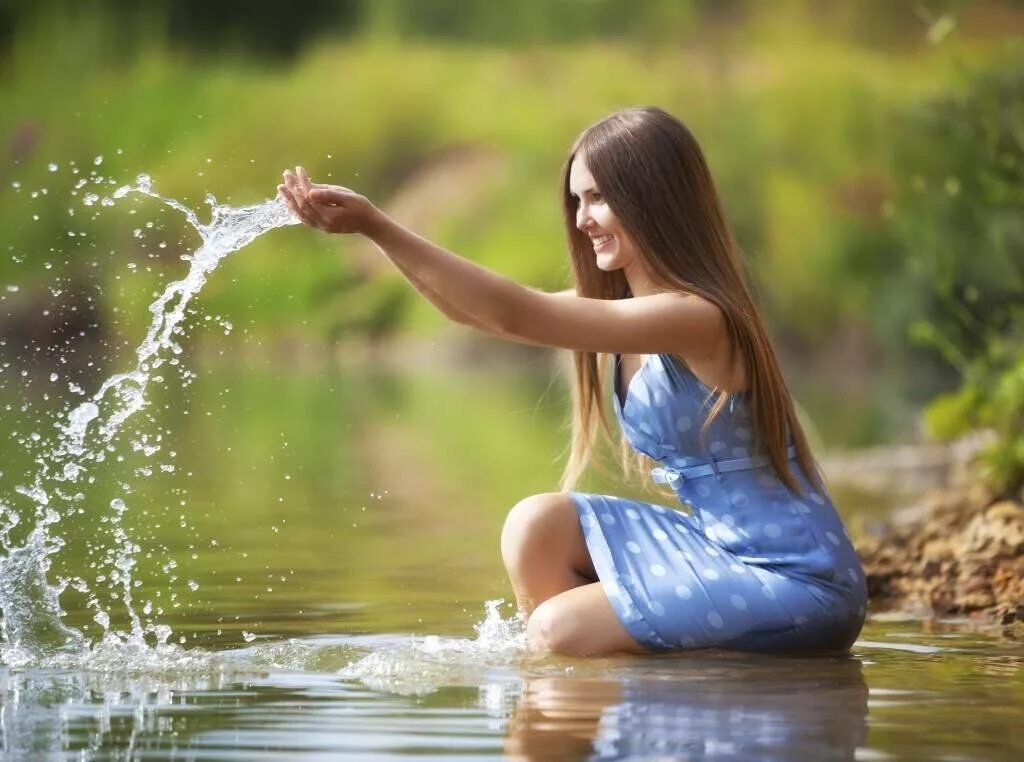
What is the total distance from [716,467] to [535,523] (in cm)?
32

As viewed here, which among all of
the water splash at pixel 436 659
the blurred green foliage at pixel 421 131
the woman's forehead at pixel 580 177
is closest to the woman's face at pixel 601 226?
the woman's forehead at pixel 580 177

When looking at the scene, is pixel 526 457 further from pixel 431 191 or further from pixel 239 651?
pixel 431 191

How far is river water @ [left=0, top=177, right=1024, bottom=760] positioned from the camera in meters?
2.46

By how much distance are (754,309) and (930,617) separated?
1051 mm

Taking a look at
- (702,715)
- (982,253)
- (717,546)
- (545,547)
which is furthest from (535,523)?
(982,253)

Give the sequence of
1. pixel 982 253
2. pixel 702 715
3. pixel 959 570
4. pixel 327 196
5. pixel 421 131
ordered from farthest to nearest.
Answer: pixel 421 131, pixel 982 253, pixel 959 570, pixel 327 196, pixel 702 715

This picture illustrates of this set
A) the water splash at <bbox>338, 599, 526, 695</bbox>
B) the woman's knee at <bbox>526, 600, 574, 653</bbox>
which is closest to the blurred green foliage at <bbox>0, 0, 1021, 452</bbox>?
the water splash at <bbox>338, 599, 526, 695</bbox>

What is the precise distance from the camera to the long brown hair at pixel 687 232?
10.4ft

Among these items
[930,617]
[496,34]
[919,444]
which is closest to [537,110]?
[496,34]

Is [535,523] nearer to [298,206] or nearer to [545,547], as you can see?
[545,547]

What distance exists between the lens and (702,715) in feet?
8.55

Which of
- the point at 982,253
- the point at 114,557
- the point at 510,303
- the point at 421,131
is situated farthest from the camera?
the point at 421,131

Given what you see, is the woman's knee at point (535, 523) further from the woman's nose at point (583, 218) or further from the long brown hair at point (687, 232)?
the woman's nose at point (583, 218)

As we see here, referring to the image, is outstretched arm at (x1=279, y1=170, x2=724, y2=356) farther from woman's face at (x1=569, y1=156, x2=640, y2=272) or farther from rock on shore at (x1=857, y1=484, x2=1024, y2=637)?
rock on shore at (x1=857, y1=484, x2=1024, y2=637)
